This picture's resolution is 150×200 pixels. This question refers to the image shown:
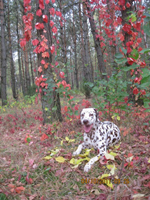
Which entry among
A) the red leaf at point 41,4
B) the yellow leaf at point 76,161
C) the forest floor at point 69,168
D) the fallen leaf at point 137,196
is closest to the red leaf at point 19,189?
the forest floor at point 69,168

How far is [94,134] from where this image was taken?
2.85m

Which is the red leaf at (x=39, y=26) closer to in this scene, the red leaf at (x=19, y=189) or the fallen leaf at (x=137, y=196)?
the red leaf at (x=19, y=189)

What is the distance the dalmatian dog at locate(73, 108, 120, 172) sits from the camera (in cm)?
268

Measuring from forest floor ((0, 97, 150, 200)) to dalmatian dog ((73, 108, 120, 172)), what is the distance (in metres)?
0.12

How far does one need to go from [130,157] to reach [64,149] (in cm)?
124

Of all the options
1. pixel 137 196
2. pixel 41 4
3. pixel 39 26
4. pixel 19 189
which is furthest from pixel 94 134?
pixel 41 4

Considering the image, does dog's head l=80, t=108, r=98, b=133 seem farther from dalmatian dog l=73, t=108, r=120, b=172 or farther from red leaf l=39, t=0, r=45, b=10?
red leaf l=39, t=0, r=45, b=10

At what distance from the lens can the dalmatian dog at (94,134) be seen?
8.78 ft

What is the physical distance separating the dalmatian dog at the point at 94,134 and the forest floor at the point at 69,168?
12cm

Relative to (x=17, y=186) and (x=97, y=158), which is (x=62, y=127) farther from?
(x=17, y=186)

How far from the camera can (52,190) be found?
84.1 inches

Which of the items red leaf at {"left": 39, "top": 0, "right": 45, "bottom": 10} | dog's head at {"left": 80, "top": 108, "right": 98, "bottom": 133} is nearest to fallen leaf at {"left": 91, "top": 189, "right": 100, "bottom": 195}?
dog's head at {"left": 80, "top": 108, "right": 98, "bottom": 133}

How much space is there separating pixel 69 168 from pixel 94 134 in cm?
70

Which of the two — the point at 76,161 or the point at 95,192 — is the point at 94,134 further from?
the point at 95,192
